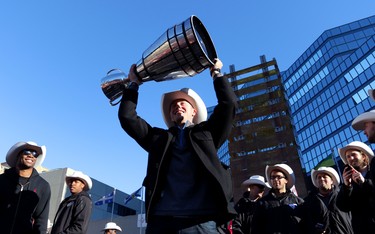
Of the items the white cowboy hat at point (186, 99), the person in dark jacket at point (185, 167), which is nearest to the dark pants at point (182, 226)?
the person in dark jacket at point (185, 167)

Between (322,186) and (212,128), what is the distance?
12.1 feet

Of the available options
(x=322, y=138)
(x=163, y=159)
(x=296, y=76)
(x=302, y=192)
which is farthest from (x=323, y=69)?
(x=163, y=159)

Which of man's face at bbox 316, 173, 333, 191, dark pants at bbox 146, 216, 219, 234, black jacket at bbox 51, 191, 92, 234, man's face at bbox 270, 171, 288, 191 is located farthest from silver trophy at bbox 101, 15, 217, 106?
man's face at bbox 316, 173, 333, 191

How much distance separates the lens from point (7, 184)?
361 cm

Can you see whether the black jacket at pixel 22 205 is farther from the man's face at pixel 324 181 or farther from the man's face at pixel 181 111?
the man's face at pixel 324 181

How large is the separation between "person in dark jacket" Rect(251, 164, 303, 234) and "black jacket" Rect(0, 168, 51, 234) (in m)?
2.95

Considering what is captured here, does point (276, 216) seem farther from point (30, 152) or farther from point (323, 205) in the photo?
point (30, 152)

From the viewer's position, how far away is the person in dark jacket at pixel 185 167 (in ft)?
6.44

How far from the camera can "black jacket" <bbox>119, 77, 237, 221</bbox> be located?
2047 millimetres

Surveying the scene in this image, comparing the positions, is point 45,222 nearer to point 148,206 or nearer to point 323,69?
point 148,206

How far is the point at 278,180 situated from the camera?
5047 mm

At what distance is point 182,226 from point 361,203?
2279mm

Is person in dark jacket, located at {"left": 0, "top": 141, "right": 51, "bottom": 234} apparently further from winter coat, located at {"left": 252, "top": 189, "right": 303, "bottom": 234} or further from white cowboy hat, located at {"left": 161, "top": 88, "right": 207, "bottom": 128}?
winter coat, located at {"left": 252, "top": 189, "right": 303, "bottom": 234}

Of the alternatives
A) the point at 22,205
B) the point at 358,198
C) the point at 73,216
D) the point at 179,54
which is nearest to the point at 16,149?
the point at 22,205
